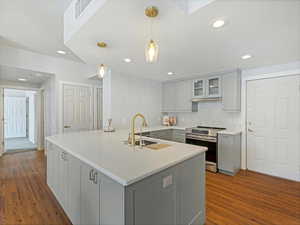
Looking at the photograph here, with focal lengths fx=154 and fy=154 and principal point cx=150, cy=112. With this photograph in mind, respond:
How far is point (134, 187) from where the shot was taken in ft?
3.52

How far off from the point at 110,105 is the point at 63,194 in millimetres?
2084

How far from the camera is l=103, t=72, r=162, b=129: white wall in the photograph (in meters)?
3.70

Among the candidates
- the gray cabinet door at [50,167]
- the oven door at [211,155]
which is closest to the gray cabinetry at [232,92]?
the oven door at [211,155]

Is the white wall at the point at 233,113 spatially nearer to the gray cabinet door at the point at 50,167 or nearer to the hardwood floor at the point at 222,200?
the hardwood floor at the point at 222,200

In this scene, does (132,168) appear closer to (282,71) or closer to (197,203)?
(197,203)

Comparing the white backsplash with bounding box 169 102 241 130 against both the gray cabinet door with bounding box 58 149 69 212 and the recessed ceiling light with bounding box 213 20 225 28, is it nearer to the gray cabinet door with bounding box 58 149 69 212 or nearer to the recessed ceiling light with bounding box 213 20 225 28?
the recessed ceiling light with bounding box 213 20 225 28

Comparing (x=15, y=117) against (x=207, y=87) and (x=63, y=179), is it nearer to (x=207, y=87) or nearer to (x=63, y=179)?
(x=63, y=179)

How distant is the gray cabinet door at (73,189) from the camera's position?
5.26ft

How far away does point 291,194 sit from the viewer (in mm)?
2461

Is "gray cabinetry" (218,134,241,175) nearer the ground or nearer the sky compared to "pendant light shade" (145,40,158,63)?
nearer the ground

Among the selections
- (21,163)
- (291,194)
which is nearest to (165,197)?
(291,194)

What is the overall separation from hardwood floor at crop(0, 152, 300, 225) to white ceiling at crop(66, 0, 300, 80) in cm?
223

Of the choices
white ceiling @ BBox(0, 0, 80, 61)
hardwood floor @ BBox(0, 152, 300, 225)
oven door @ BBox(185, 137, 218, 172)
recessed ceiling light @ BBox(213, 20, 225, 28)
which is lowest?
hardwood floor @ BBox(0, 152, 300, 225)

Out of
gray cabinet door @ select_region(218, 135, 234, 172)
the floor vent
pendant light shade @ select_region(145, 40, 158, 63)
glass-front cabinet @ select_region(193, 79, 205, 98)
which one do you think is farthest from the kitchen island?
glass-front cabinet @ select_region(193, 79, 205, 98)
